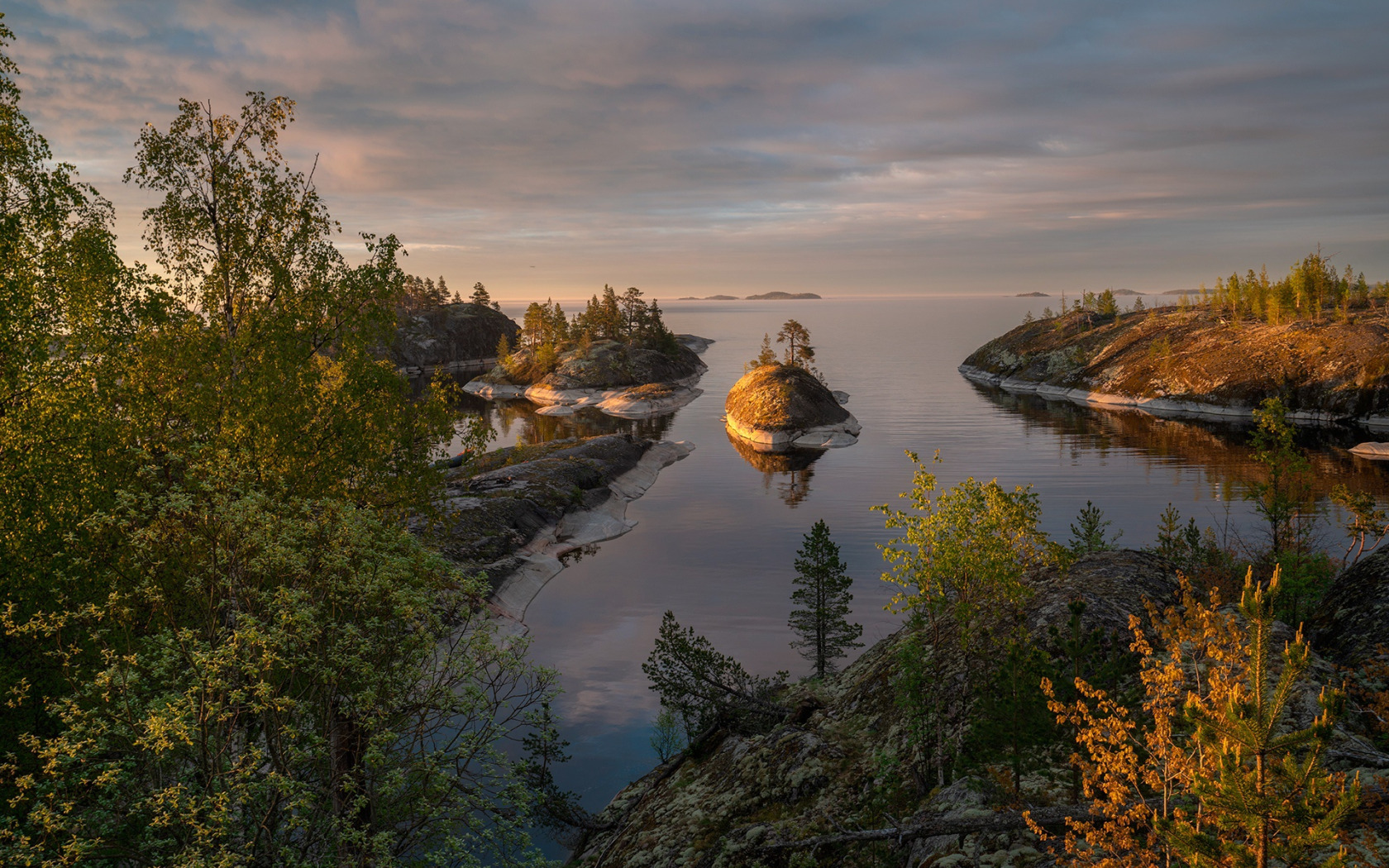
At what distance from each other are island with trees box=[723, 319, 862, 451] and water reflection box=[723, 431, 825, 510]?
225 centimetres

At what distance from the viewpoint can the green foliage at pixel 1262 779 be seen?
19.6 feet

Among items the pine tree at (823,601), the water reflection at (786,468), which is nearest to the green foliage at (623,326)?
the water reflection at (786,468)

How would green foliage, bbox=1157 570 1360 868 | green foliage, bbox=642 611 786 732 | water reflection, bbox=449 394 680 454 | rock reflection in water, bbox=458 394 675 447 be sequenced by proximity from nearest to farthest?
green foliage, bbox=1157 570 1360 868, green foliage, bbox=642 611 786 732, water reflection, bbox=449 394 680 454, rock reflection in water, bbox=458 394 675 447

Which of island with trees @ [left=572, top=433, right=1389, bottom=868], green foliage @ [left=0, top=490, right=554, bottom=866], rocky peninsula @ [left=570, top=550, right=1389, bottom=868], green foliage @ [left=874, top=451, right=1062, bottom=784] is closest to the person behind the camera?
island with trees @ [left=572, top=433, right=1389, bottom=868]

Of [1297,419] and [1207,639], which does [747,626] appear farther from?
[1297,419]

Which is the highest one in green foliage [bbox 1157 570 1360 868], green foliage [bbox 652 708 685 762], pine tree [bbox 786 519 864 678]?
green foliage [bbox 1157 570 1360 868]

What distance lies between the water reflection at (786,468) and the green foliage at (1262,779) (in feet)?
237

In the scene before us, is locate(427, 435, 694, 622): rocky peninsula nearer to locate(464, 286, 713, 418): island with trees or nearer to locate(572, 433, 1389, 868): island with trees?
locate(572, 433, 1389, 868): island with trees

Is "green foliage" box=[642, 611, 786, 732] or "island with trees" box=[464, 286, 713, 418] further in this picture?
"island with trees" box=[464, 286, 713, 418]

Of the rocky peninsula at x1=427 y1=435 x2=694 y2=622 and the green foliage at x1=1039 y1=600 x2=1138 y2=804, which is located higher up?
the green foliage at x1=1039 y1=600 x2=1138 y2=804

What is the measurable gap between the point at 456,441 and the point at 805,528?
249ft

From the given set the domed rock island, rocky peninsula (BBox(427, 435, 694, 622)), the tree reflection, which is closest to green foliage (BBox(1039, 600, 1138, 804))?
rocky peninsula (BBox(427, 435, 694, 622))

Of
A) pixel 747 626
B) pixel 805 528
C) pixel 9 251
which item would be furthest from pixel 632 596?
pixel 9 251

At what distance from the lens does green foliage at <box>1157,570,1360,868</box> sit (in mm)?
5977
